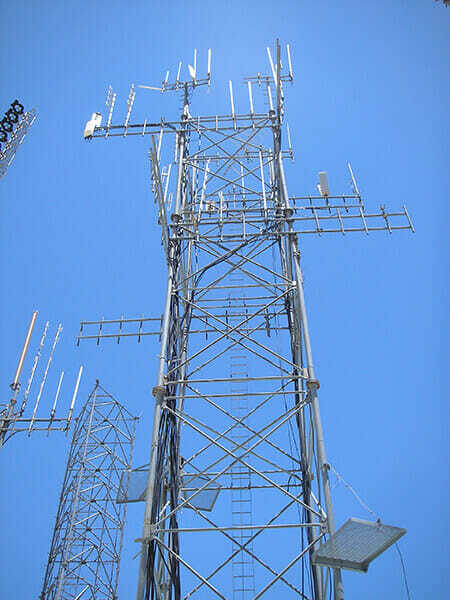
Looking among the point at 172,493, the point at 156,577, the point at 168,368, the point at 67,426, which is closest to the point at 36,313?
the point at 67,426

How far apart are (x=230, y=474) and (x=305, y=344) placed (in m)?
4.47

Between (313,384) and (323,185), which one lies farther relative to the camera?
(323,185)

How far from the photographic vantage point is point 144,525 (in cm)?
907

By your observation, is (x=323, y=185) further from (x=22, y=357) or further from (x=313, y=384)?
(x=22, y=357)

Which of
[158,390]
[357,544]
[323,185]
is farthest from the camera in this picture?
[323,185]

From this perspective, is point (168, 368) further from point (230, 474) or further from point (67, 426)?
point (67, 426)

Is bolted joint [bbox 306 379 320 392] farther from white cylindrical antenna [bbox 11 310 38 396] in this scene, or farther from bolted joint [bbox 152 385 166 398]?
white cylindrical antenna [bbox 11 310 38 396]

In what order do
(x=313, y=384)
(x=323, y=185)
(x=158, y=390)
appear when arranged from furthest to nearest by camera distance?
1. (x=323, y=185)
2. (x=158, y=390)
3. (x=313, y=384)

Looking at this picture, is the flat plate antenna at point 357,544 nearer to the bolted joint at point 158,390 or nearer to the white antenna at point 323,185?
the bolted joint at point 158,390

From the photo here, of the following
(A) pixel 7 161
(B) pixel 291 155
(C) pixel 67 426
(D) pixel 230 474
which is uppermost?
(A) pixel 7 161

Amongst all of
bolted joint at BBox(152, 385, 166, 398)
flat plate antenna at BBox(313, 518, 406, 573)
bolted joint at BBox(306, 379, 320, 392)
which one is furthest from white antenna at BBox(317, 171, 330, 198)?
flat plate antenna at BBox(313, 518, 406, 573)

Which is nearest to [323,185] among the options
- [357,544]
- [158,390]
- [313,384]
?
[313,384]

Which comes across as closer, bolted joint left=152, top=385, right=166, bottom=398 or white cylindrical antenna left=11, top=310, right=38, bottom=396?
bolted joint left=152, top=385, right=166, bottom=398

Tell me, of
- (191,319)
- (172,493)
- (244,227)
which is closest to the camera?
(172,493)
